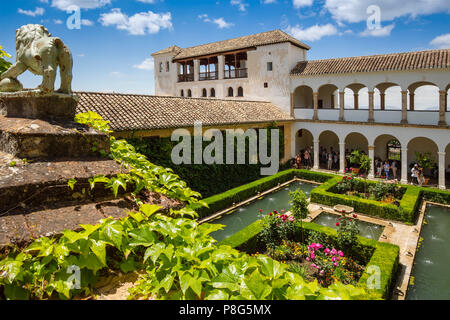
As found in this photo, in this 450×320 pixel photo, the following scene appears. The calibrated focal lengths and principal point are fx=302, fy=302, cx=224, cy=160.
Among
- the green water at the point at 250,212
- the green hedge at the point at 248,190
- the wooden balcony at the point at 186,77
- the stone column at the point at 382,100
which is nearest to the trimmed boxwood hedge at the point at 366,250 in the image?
the green water at the point at 250,212

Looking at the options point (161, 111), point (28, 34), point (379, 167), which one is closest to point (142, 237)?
point (28, 34)

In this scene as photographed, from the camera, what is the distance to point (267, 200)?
16.7m

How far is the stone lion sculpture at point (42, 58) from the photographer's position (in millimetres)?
3132

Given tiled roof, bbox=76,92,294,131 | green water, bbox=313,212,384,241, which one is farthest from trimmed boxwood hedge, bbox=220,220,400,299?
tiled roof, bbox=76,92,294,131

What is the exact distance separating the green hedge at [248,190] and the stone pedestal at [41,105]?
8.97 m

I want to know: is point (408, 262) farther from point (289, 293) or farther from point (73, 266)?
point (73, 266)

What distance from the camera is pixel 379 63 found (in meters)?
20.6

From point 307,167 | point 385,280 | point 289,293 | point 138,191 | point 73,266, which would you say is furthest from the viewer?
point 307,167

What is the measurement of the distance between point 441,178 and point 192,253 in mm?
21895

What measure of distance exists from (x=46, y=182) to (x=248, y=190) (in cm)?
1452

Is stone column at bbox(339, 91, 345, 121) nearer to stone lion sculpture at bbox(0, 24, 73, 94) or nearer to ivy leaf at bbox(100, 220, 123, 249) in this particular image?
stone lion sculpture at bbox(0, 24, 73, 94)

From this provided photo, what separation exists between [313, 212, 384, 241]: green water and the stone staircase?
462 inches

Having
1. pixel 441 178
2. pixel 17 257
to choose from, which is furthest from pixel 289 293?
pixel 441 178

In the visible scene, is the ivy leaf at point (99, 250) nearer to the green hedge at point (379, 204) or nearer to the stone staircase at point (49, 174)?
the stone staircase at point (49, 174)
